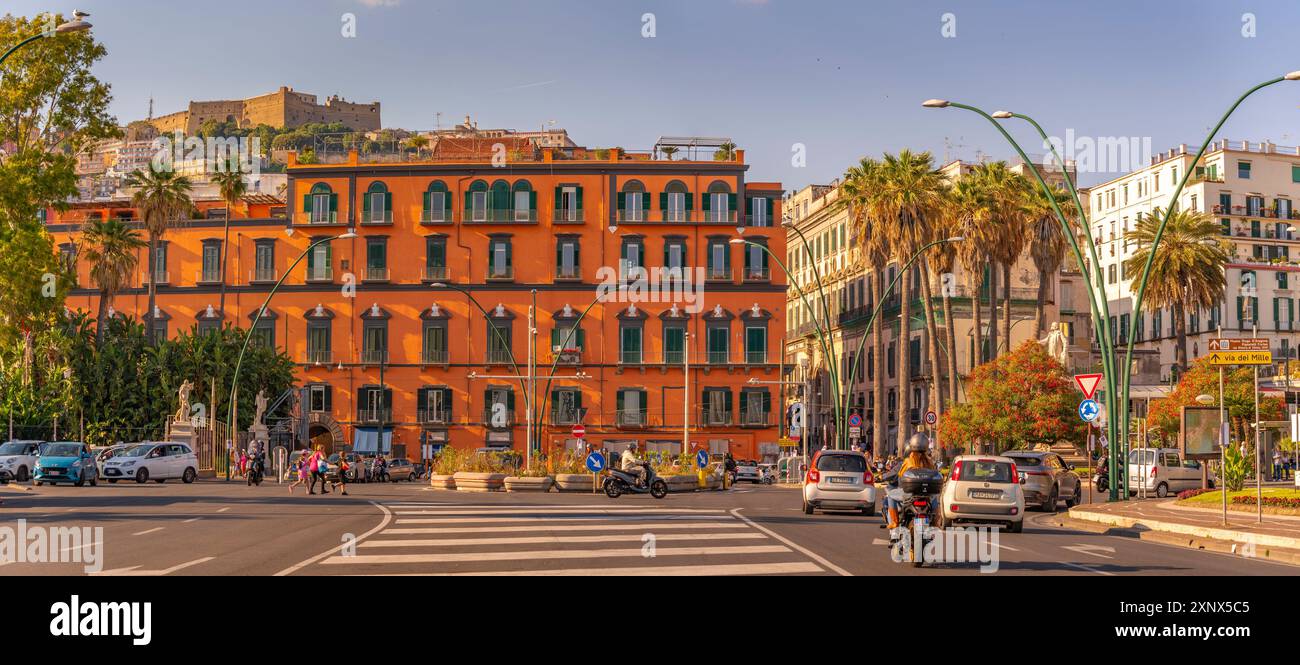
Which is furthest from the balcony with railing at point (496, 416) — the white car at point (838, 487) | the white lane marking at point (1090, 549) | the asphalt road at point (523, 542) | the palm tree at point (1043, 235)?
the white lane marking at point (1090, 549)

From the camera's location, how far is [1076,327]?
3602 inches

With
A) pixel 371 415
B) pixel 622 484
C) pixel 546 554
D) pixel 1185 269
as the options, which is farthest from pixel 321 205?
pixel 546 554

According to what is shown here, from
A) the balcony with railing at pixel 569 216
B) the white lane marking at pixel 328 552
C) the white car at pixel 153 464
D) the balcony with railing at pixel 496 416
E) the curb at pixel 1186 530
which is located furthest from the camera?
the balcony with railing at pixel 569 216

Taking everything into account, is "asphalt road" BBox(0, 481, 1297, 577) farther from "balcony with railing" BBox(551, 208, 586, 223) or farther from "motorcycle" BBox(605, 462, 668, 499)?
"balcony with railing" BBox(551, 208, 586, 223)

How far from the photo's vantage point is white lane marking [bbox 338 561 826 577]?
48.2ft

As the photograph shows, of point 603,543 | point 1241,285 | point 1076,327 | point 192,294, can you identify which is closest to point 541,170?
point 192,294

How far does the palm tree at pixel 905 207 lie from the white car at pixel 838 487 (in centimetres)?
3511

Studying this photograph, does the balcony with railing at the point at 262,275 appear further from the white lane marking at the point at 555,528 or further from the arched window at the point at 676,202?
the white lane marking at the point at 555,528

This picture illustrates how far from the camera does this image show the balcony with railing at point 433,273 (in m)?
81.9

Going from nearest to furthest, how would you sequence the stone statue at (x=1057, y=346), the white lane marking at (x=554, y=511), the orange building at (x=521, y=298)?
the white lane marking at (x=554, y=511), the stone statue at (x=1057, y=346), the orange building at (x=521, y=298)

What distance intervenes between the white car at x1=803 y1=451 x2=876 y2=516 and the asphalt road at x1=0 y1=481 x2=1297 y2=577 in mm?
388

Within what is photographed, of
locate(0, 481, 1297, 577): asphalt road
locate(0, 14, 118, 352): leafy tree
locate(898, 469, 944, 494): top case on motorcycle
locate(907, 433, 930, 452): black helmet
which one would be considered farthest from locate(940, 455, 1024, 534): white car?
locate(0, 14, 118, 352): leafy tree

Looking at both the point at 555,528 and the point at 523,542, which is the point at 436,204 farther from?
the point at 523,542
